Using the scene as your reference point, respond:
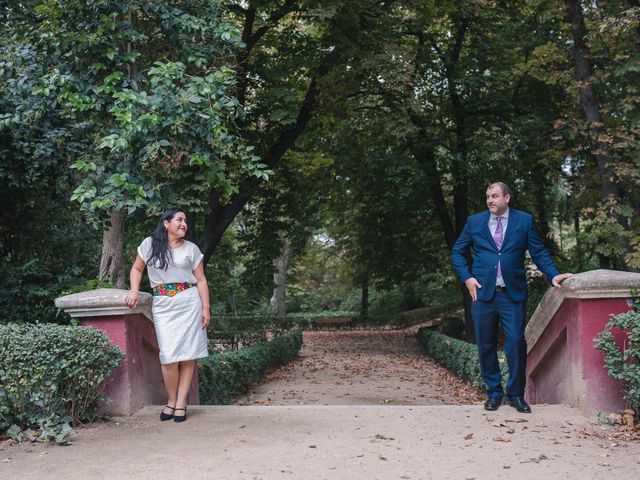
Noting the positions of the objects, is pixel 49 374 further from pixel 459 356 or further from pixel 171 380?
pixel 459 356

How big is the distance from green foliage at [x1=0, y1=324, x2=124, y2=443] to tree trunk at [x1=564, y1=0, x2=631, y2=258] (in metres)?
8.15

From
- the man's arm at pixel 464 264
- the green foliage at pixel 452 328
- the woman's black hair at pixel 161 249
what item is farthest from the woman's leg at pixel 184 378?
the green foliage at pixel 452 328

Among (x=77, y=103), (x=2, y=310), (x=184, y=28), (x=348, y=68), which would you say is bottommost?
(x=2, y=310)

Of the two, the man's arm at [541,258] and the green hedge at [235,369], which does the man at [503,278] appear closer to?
the man's arm at [541,258]

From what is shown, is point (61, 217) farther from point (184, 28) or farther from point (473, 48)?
point (473, 48)

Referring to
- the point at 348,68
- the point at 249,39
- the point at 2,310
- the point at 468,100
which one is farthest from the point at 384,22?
the point at 2,310

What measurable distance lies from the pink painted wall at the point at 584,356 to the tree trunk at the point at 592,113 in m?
4.82

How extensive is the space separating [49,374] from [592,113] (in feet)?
31.1

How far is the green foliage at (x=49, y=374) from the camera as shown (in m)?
5.11

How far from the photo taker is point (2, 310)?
9.52 metres

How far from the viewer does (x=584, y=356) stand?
5.48 metres

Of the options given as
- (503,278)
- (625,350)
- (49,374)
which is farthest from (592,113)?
(49,374)

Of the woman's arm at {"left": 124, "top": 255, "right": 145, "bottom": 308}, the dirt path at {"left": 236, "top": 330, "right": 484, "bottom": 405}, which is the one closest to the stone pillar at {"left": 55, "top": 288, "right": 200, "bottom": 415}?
the woman's arm at {"left": 124, "top": 255, "right": 145, "bottom": 308}

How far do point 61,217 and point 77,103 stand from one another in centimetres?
544
